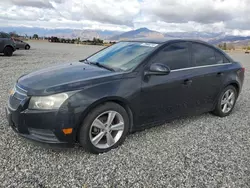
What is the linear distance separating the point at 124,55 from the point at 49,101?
1602mm

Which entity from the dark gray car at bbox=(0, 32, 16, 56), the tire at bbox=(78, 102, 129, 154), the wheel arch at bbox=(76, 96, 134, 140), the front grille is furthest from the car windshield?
the dark gray car at bbox=(0, 32, 16, 56)

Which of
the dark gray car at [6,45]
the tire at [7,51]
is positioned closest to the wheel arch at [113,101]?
the dark gray car at [6,45]

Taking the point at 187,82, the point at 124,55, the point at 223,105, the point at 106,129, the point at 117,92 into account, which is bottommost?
the point at 106,129

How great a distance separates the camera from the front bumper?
2859mm

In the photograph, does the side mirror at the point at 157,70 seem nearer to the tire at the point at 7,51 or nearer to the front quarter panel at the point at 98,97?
the front quarter panel at the point at 98,97

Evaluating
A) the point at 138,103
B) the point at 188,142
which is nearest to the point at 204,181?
the point at 188,142

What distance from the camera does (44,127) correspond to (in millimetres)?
2893

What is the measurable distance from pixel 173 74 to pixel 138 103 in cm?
84

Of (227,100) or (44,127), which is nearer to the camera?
(44,127)

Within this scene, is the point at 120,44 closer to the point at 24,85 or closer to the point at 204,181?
the point at 24,85

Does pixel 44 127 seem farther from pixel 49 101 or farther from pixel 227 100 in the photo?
pixel 227 100

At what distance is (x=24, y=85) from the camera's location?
318cm

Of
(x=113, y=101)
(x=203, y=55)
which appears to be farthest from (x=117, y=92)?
(x=203, y=55)

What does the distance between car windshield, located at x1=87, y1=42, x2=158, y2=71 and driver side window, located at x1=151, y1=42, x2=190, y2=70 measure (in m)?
0.18
